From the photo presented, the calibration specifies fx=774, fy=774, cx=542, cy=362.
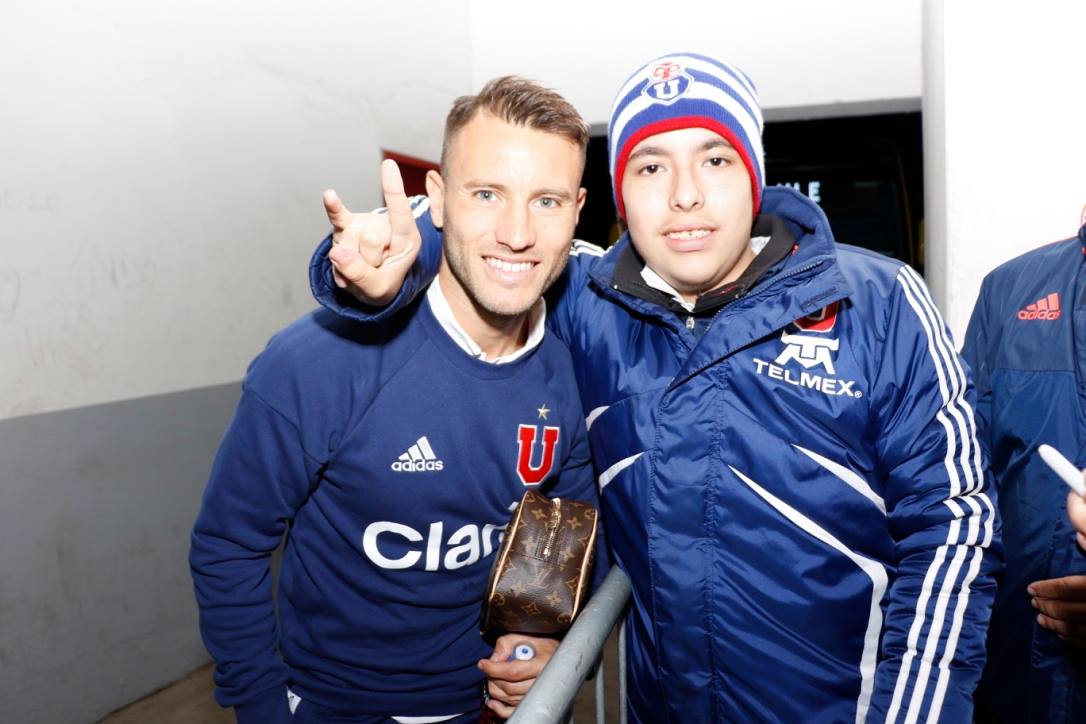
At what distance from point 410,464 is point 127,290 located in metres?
2.18

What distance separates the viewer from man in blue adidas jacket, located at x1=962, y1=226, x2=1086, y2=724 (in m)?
1.70

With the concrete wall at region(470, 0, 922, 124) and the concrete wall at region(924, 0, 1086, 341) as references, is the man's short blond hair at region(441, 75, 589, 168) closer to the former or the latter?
the concrete wall at region(924, 0, 1086, 341)

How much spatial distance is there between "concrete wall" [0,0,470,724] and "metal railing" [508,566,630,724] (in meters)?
2.37

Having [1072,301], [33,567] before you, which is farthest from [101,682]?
[1072,301]

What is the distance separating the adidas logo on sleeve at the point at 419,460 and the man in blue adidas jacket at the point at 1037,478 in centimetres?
130

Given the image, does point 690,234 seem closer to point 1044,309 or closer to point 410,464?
point 410,464

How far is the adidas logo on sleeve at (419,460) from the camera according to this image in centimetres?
164

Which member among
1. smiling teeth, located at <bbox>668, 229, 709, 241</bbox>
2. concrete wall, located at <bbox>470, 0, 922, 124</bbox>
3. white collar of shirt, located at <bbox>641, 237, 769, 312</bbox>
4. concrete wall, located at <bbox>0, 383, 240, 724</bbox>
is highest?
concrete wall, located at <bbox>470, 0, 922, 124</bbox>

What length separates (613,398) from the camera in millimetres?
1627

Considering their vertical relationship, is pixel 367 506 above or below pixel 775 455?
below

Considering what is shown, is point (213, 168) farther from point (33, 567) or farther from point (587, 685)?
point (587, 685)

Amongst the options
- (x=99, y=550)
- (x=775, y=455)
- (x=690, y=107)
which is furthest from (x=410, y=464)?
(x=99, y=550)

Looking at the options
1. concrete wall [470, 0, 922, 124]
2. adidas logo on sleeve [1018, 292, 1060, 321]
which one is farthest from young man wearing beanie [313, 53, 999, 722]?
concrete wall [470, 0, 922, 124]

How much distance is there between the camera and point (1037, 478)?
1.74 metres
